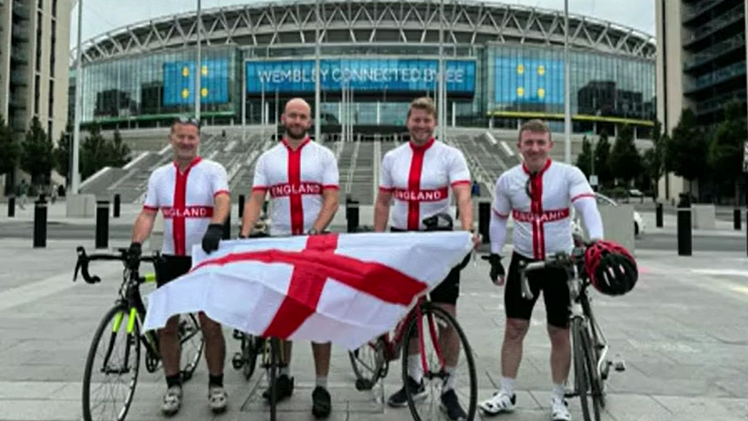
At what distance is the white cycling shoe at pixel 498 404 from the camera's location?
4.64 m

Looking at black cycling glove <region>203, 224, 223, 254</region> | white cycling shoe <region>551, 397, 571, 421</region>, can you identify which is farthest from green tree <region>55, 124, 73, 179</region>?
white cycling shoe <region>551, 397, 571, 421</region>

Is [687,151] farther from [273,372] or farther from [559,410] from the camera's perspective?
[273,372]

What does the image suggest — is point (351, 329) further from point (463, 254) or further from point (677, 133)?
point (677, 133)

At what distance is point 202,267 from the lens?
445 centimetres

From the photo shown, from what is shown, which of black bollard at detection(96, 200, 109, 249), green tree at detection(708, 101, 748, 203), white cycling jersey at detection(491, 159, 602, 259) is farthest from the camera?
green tree at detection(708, 101, 748, 203)

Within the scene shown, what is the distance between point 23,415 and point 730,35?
7439 cm

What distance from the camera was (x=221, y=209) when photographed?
477 cm

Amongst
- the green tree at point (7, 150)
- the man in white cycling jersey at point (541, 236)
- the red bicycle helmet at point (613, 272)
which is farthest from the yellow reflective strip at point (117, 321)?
the green tree at point (7, 150)

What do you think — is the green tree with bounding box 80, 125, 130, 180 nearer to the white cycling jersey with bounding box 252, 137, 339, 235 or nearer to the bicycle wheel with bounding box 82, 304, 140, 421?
the white cycling jersey with bounding box 252, 137, 339, 235

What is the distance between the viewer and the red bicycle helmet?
13.3 ft

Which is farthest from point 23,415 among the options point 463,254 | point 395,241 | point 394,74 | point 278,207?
point 394,74

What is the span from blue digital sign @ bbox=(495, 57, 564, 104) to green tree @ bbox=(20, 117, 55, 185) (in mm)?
57389

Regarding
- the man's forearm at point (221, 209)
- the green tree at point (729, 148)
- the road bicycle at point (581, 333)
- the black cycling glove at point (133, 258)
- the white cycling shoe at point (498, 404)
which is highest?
the green tree at point (729, 148)

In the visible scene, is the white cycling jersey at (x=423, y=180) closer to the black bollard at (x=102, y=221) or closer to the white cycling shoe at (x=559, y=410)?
the white cycling shoe at (x=559, y=410)
